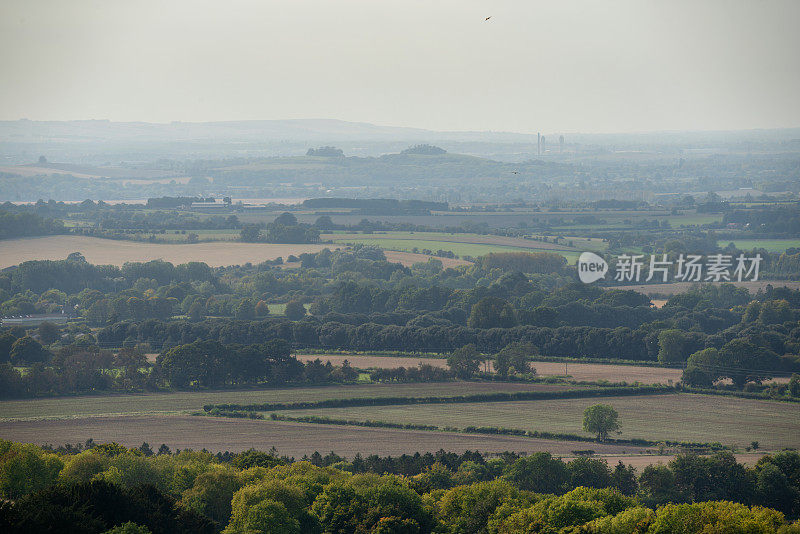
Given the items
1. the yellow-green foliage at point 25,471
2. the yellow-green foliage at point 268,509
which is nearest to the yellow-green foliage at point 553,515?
the yellow-green foliage at point 268,509

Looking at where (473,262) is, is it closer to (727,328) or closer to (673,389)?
(727,328)

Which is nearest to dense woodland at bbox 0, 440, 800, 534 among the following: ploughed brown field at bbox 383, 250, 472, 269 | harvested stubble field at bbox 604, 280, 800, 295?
harvested stubble field at bbox 604, 280, 800, 295

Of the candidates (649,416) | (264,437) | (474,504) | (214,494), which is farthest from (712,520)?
(264,437)

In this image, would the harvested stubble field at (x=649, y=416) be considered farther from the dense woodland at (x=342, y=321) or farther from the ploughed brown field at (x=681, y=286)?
the ploughed brown field at (x=681, y=286)

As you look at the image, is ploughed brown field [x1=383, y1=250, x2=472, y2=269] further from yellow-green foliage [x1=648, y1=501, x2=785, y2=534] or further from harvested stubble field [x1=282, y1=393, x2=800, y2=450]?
yellow-green foliage [x1=648, y1=501, x2=785, y2=534]

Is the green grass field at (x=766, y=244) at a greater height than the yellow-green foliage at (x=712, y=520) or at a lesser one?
lesser

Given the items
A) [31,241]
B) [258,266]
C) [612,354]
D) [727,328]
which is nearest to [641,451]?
[612,354]
